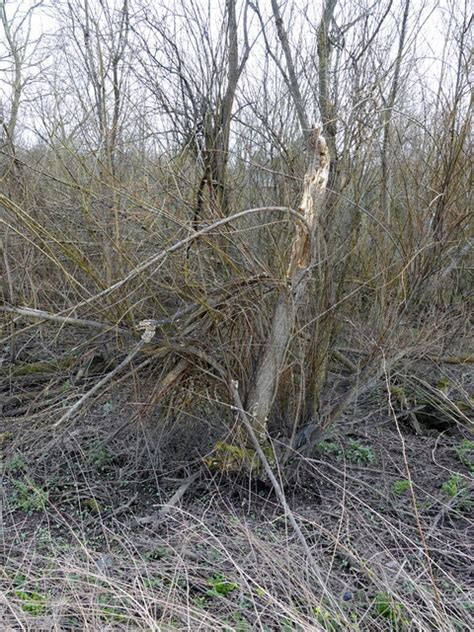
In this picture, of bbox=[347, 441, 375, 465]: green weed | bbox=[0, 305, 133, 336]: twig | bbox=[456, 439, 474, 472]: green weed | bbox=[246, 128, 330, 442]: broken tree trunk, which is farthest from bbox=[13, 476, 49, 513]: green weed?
bbox=[456, 439, 474, 472]: green weed

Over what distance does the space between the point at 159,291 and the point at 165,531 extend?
160 cm

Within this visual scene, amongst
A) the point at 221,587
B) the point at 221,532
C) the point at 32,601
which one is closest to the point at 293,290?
the point at 221,532

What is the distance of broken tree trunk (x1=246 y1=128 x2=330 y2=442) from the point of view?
12.8ft

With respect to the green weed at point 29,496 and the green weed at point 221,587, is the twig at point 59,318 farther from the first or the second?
the green weed at point 221,587

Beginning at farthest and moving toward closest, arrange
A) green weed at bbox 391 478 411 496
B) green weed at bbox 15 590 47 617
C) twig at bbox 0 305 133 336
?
green weed at bbox 391 478 411 496
twig at bbox 0 305 133 336
green weed at bbox 15 590 47 617

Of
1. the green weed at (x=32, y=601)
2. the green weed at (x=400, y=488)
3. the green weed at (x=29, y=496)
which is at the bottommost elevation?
the green weed at (x=29, y=496)

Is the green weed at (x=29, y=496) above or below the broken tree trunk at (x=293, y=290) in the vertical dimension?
below

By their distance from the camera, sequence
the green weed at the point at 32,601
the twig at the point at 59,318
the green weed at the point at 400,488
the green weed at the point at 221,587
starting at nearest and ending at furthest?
the green weed at the point at 32,601 < the green weed at the point at 221,587 < the twig at the point at 59,318 < the green weed at the point at 400,488

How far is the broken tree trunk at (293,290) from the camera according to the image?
3.89m

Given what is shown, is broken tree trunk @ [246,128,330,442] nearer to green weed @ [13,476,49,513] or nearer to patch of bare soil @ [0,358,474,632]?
patch of bare soil @ [0,358,474,632]

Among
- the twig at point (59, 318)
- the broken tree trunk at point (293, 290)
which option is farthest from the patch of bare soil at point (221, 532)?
the twig at point (59, 318)

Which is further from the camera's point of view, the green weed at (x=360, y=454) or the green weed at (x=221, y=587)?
the green weed at (x=360, y=454)

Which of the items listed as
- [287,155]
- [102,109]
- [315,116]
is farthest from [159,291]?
[315,116]

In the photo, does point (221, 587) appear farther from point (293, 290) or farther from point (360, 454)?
point (360, 454)
